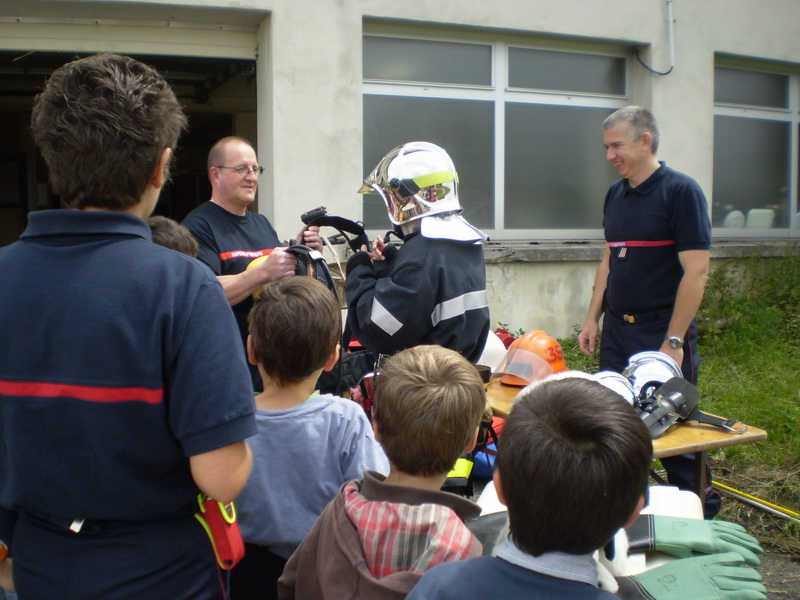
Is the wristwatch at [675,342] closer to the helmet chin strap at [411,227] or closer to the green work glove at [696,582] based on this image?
the helmet chin strap at [411,227]

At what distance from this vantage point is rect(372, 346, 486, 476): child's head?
1.59m

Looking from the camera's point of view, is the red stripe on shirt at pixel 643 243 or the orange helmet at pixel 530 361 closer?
the orange helmet at pixel 530 361

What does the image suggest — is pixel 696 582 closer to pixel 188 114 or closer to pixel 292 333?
pixel 292 333

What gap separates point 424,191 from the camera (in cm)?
278

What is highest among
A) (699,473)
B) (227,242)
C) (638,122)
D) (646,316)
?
(638,122)

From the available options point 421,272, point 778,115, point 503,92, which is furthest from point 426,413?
point 778,115

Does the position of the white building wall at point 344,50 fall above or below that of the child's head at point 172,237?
above

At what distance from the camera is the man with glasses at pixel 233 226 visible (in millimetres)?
3248

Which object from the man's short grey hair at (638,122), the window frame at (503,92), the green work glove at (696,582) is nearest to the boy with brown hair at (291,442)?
the green work glove at (696,582)

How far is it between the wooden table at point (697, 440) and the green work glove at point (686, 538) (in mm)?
745

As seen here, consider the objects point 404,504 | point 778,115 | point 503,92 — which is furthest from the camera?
point 778,115

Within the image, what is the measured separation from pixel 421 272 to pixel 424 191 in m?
0.37

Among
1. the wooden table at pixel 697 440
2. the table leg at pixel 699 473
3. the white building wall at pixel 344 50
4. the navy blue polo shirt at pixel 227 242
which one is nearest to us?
the wooden table at pixel 697 440

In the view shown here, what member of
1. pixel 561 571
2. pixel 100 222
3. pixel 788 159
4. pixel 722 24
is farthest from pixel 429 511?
pixel 788 159
